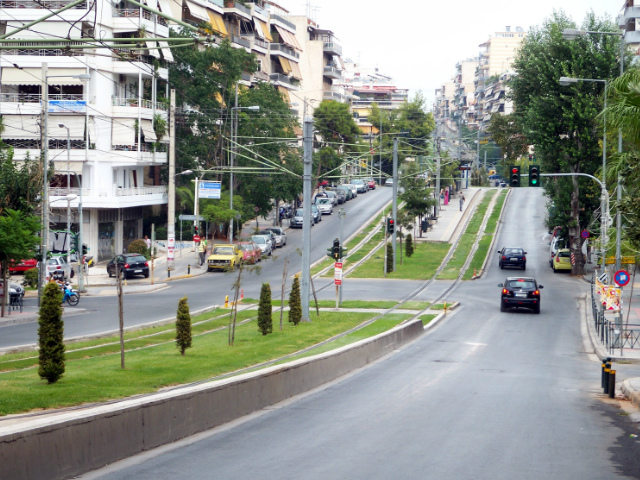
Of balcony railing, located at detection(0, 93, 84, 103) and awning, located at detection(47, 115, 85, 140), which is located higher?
balcony railing, located at detection(0, 93, 84, 103)

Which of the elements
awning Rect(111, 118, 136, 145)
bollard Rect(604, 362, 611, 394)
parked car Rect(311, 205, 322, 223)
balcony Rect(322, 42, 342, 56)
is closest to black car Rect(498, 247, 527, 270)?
parked car Rect(311, 205, 322, 223)

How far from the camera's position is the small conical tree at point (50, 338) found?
1577cm

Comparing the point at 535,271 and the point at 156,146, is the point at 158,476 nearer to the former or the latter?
the point at 535,271

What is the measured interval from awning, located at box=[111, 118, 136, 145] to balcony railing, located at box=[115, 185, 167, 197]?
326 centimetres

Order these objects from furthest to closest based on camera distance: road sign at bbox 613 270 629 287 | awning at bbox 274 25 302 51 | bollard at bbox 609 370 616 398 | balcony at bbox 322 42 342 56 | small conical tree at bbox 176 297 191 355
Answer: balcony at bbox 322 42 342 56 → awning at bbox 274 25 302 51 → road sign at bbox 613 270 629 287 → small conical tree at bbox 176 297 191 355 → bollard at bbox 609 370 616 398

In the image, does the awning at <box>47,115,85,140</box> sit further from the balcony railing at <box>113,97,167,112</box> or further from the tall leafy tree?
the tall leafy tree

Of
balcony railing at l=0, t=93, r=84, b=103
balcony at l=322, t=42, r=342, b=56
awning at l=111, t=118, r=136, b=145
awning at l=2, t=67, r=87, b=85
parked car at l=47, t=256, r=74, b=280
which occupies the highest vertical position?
balcony at l=322, t=42, r=342, b=56

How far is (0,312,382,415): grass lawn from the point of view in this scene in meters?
14.3

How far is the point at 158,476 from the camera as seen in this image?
29.8ft

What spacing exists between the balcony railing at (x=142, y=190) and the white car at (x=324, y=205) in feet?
74.7

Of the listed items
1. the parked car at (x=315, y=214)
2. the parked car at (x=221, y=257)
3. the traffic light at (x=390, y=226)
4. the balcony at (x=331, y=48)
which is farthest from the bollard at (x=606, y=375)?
the balcony at (x=331, y=48)

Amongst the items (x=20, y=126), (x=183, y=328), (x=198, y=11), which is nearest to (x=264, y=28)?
(x=198, y=11)

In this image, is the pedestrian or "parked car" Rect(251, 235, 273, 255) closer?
the pedestrian

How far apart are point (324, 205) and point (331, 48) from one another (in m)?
47.7
